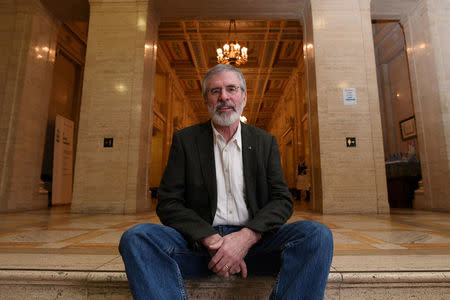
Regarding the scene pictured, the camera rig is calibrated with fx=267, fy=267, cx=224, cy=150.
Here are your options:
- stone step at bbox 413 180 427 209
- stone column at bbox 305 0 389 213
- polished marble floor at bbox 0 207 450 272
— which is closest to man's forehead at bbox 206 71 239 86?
polished marble floor at bbox 0 207 450 272

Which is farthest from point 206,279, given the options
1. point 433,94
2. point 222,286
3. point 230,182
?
point 433,94

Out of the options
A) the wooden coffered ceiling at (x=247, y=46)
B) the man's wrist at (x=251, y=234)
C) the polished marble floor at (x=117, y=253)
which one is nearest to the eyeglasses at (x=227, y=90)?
the man's wrist at (x=251, y=234)

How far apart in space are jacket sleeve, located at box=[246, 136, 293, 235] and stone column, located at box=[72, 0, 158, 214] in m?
4.42

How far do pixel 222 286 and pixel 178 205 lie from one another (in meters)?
0.51

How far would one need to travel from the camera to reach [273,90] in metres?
15.8

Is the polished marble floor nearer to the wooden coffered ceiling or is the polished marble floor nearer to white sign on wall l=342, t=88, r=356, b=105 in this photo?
white sign on wall l=342, t=88, r=356, b=105

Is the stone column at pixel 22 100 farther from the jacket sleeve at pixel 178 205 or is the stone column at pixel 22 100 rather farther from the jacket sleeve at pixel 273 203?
the jacket sleeve at pixel 273 203

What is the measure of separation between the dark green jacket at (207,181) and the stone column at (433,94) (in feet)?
19.9

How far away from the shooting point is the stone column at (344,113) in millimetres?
5281

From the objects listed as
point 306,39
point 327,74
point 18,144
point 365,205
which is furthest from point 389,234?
point 18,144

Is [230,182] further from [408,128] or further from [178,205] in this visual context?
[408,128]

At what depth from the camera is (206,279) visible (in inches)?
57.2

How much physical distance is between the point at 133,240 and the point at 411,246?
2174 mm

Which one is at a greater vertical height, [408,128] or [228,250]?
[408,128]
